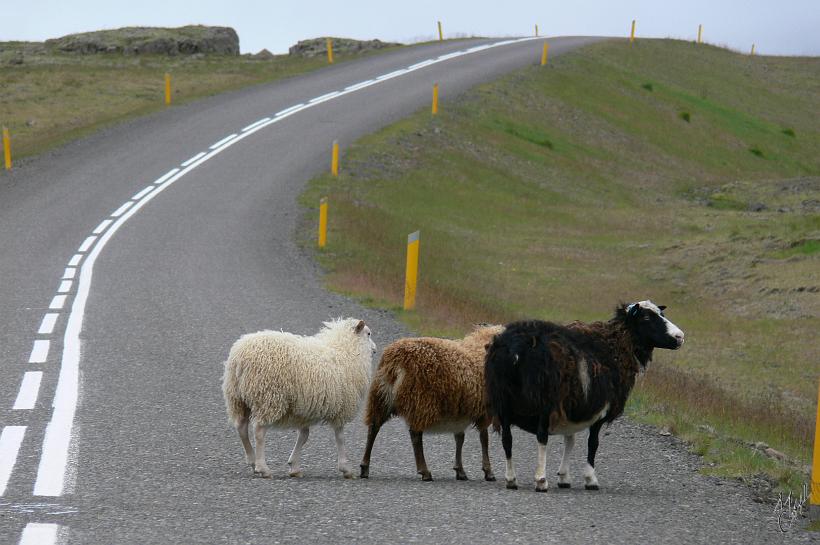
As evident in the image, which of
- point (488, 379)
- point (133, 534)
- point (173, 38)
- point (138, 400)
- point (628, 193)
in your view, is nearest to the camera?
point (133, 534)

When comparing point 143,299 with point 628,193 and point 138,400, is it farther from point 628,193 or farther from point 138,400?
point 628,193

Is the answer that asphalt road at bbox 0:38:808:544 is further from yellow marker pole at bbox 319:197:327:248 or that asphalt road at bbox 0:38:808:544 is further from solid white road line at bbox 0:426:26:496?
yellow marker pole at bbox 319:197:327:248

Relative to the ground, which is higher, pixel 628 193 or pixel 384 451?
pixel 384 451

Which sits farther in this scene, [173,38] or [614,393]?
[173,38]

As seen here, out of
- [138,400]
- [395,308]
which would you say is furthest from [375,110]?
[138,400]

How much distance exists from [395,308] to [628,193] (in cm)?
2324

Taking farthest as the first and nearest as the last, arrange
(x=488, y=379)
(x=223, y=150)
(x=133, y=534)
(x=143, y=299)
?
(x=223, y=150), (x=143, y=299), (x=488, y=379), (x=133, y=534)

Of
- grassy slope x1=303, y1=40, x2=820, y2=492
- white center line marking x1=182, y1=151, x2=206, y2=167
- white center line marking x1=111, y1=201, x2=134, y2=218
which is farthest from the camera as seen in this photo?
white center line marking x1=182, y1=151, x2=206, y2=167

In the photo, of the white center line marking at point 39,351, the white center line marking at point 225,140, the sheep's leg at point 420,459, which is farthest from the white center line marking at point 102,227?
the sheep's leg at point 420,459

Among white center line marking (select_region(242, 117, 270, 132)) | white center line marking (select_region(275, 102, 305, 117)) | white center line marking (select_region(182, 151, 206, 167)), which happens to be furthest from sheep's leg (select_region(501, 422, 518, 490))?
white center line marking (select_region(275, 102, 305, 117))

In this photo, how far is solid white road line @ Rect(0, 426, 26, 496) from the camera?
8.00 metres

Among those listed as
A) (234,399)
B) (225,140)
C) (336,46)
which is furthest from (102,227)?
(336,46)

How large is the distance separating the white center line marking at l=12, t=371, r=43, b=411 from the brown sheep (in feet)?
11.6

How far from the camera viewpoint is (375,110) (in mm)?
40000
